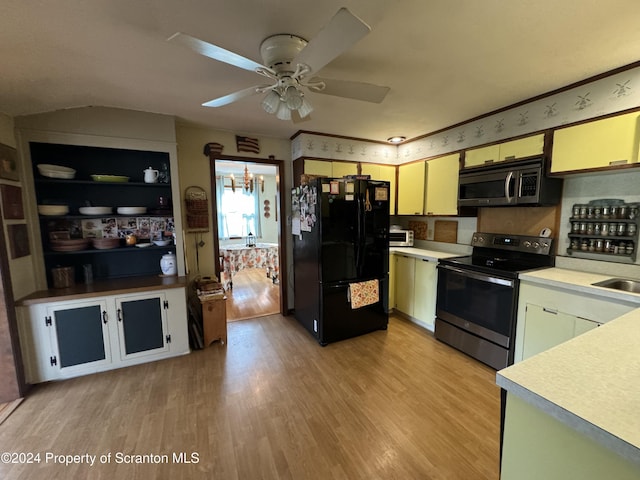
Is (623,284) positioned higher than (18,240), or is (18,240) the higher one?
(18,240)

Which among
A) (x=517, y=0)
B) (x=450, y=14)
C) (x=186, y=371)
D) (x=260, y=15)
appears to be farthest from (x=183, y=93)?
(x=186, y=371)

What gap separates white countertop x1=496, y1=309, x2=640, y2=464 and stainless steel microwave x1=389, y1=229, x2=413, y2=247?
2669mm

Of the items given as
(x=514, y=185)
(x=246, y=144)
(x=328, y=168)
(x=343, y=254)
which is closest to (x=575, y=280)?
(x=514, y=185)

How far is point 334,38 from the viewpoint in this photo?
3.44ft

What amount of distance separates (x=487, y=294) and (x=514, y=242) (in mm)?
682

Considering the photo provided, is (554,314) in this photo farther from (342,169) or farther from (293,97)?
(342,169)

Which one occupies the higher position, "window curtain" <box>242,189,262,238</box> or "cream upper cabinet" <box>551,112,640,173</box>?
"cream upper cabinet" <box>551,112,640,173</box>

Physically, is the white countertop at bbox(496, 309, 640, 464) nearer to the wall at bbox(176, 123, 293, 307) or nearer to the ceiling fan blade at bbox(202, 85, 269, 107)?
the ceiling fan blade at bbox(202, 85, 269, 107)

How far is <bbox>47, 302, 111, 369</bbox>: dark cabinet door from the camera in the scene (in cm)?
221

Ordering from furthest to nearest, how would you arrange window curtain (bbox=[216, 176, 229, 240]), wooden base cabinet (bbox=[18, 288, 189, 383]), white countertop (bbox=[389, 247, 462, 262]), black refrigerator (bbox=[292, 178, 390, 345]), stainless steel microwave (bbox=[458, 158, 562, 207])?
window curtain (bbox=[216, 176, 229, 240]), white countertop (bbox=[389, 247, 462, 262]), black refrigerator (bbox=[292, 178, 390, 345]), stainless steel microwave (bbox=[458, 158, 562, 207]), wooden base cabinet (bbox=[18, 288, 189, 383])

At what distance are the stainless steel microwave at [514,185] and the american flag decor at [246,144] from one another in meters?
2.49

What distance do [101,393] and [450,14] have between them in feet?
11.1

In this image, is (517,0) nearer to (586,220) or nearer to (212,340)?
(586,220)

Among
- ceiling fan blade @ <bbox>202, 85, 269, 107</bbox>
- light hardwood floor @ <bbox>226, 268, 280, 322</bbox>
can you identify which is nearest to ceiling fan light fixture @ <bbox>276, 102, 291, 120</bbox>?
ceiling fan blade @ <bbox>202, 85, 269, 107</bbox>
